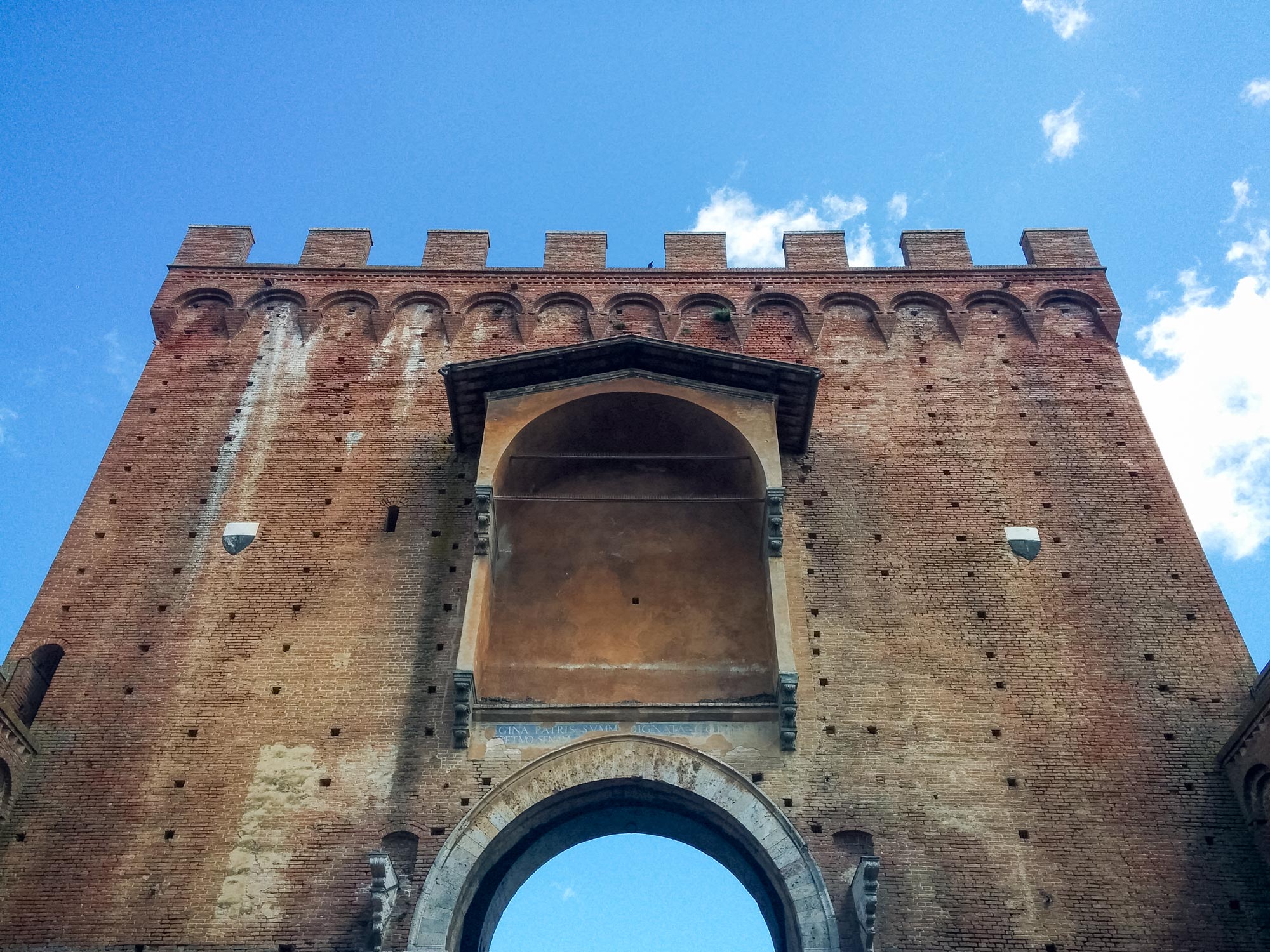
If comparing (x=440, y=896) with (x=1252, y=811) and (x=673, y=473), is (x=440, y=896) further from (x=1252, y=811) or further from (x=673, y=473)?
(x=1252, y=811)

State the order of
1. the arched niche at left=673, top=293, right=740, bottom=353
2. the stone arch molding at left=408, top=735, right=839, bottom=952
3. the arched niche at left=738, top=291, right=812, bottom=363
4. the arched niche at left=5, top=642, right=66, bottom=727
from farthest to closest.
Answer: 1. the arched niche at left=673, top=293, right=740, bottom=353
2. the arched niche at left=738, top=291, right=812, bottom=363
3. the arched niche at left=5, top=642, right=66, bottom=727
4. the stone arch molding at left=408, top=735, right=839, bottom=952

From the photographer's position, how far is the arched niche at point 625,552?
1237cm

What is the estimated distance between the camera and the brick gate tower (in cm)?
1021

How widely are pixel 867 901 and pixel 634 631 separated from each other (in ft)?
14.2

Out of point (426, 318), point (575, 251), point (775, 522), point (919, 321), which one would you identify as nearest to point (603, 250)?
point (575, 251)

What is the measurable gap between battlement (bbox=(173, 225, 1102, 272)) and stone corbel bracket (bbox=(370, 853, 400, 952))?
9.22 m

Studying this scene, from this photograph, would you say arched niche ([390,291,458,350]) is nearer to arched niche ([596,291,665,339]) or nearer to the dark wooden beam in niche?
arched niche ([596,291,665,339])

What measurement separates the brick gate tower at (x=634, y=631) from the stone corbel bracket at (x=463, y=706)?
29 millimetres

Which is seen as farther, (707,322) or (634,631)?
(707,322)

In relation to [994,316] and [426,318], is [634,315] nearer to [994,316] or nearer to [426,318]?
[426,318]

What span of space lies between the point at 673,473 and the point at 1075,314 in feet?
21.8

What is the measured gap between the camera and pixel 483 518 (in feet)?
39.5

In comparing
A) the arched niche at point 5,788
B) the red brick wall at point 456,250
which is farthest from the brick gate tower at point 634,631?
the red brick wall at point 456,250

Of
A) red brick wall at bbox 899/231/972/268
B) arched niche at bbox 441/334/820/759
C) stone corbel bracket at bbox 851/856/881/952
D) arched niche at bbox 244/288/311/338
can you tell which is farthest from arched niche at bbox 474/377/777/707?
red brick wall at bbox 899/231/972/268
